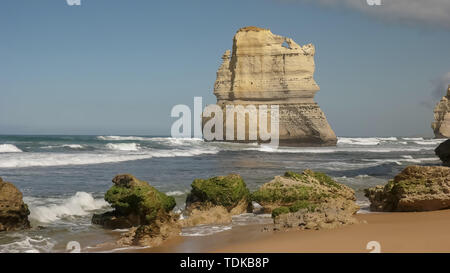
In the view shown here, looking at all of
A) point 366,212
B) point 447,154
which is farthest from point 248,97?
point 366,212

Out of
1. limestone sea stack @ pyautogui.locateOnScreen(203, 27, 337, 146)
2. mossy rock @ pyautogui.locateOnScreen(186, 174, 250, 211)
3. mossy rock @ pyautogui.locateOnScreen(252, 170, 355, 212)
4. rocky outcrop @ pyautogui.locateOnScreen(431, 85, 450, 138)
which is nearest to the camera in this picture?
mossy rock @ pyautogui.locateOnScreen(186, 174, 250, 211)

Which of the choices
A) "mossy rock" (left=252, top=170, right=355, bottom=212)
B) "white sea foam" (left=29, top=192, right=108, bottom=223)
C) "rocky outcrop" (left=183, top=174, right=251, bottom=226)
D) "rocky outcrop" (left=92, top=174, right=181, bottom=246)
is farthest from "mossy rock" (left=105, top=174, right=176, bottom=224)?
"mossy rock" (left=252, top=170, right=355, bottom=212)

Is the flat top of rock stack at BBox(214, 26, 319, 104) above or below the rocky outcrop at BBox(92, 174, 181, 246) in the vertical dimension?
above

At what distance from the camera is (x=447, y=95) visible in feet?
308

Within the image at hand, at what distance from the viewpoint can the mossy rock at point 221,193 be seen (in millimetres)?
10195

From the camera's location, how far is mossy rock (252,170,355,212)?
34.0ft

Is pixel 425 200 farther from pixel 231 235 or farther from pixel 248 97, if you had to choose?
pixel 248 97

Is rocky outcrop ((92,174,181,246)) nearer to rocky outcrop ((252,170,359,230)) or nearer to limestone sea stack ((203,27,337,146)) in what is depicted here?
rocky outcrop ((252,170,359,230))

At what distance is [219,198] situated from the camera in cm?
1020

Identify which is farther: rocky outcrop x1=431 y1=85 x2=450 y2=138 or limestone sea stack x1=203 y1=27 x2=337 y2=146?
rocky outcrop x1=431 y1=85 x2=450 y2=138

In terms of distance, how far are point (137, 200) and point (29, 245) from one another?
2083mm

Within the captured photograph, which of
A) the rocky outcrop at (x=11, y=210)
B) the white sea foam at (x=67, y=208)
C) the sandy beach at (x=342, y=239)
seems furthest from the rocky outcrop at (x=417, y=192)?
the rocky outcrop at (x=11, y=210)

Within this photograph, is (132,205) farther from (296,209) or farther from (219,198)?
(296,209)
